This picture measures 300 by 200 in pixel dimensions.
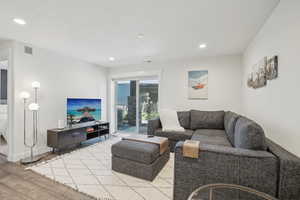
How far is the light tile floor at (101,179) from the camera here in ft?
5.73

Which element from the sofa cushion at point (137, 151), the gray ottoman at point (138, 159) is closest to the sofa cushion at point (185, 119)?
the gray ottoman at point (138, 159)

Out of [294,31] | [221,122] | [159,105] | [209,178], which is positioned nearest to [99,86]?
[159,105]

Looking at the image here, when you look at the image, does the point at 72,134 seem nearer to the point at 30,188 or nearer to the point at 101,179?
the point at 30,188

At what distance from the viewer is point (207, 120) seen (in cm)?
339

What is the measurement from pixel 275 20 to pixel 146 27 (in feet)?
5.48

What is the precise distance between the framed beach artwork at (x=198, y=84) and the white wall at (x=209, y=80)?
4.0 inches

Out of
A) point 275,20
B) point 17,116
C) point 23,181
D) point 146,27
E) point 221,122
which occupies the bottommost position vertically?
point 23,181

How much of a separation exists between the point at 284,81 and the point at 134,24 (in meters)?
2.01

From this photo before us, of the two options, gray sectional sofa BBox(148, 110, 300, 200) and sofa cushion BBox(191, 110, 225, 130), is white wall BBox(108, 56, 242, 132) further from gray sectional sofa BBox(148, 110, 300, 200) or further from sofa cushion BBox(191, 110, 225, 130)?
gray sectional sofa BBox(148, 110, 300, 200)

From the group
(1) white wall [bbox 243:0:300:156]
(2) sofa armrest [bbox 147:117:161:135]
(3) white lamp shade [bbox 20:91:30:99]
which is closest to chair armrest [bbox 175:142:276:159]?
(1) white wall [bbox 243:0:300:156]

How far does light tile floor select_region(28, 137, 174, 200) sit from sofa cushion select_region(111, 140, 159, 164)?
30cm

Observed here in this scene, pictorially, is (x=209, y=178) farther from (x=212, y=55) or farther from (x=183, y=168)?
(x=212, y=55)

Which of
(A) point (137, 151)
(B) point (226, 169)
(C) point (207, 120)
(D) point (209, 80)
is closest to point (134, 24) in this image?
(A) point (137, 151)

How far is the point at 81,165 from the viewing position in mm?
A: 2471
